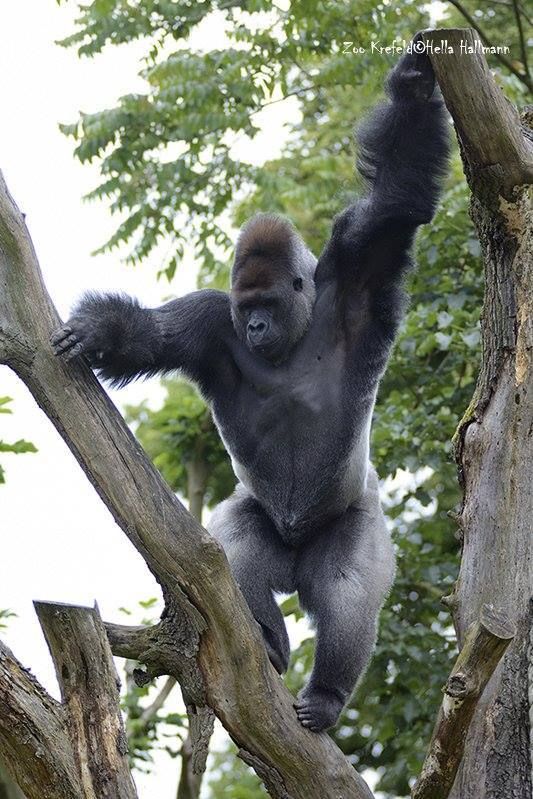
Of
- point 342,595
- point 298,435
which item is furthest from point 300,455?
point 342,595

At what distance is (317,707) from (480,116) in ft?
7.07

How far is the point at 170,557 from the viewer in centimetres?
357

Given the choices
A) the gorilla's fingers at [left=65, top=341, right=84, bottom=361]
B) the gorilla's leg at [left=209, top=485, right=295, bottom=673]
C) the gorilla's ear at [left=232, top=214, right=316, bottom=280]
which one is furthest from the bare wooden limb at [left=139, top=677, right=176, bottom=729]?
the gorilla's fingers at [left=65, top=341, right=84, bottom=361]

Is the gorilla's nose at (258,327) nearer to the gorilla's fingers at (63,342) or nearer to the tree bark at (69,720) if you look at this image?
the gorilla's fingers at (63,342)

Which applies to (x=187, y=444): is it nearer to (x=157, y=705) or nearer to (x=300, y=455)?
(x=157, y=705)

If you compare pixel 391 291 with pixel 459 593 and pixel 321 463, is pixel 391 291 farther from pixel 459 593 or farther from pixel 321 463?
Result: pixel 459 593

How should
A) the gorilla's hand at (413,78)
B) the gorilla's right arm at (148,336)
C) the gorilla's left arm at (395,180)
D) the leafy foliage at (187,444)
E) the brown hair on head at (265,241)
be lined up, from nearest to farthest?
the gorilla's right arm at (148,336), the gorilla's hand at (413,78), the gorilla's left arm at (395,180), the brown hair on head at (265,241), the leafy foliage at (187,444)

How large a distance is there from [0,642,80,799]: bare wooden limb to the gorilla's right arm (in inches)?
42.1

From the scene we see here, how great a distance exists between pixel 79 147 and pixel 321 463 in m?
3.78

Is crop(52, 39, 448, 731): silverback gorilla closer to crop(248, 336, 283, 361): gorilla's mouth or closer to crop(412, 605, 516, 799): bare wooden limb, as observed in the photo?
crop(248, 336, 283, 361): gorilla's mouth

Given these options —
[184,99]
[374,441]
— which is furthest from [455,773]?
[184,99]

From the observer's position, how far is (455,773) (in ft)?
11.6

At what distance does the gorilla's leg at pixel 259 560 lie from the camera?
14.5ft

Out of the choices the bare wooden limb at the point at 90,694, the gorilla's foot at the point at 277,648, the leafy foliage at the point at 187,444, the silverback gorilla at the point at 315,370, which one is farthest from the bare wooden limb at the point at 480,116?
the leafy foliage at the point at 187,444
